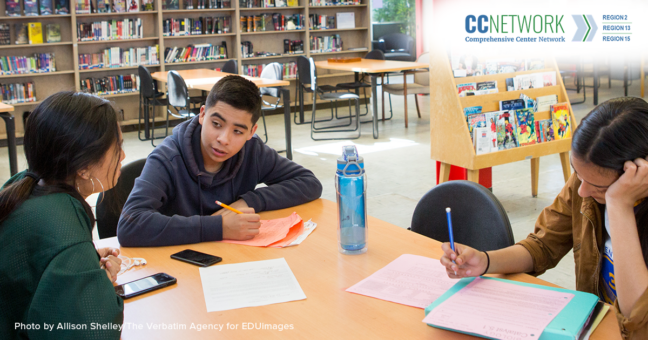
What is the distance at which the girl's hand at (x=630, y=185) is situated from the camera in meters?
1.13

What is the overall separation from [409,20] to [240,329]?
1234cm

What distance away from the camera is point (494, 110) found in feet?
11.1

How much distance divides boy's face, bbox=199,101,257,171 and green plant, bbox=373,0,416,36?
36.8 ft

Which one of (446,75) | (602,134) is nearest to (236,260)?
(602,134)

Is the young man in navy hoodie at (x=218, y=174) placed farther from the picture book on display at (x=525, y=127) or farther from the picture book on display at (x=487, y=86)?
the picture book on display at (x=525, y=127)

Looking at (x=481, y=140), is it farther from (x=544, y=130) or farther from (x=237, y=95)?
(x=237, y=95)

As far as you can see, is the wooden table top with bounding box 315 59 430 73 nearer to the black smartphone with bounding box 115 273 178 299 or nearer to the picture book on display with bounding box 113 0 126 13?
the picture book on display with bounding box 113 0 126 13

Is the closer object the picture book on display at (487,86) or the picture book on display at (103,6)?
the picture book on display at (487,86)

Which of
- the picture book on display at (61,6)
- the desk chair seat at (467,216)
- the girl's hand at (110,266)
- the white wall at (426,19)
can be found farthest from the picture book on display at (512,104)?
the white wall at (426,19)

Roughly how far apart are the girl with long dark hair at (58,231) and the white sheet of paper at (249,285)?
25 cm

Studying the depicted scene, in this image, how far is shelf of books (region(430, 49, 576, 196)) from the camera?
3262 millimetres

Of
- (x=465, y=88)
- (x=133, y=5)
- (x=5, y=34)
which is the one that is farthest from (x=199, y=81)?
(x=465, y=88)

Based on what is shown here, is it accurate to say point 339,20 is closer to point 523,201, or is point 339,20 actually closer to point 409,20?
point 409,20

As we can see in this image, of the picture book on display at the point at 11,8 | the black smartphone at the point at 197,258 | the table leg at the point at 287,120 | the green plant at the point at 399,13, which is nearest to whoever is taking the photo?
the black smartphone at the point at 197,258
